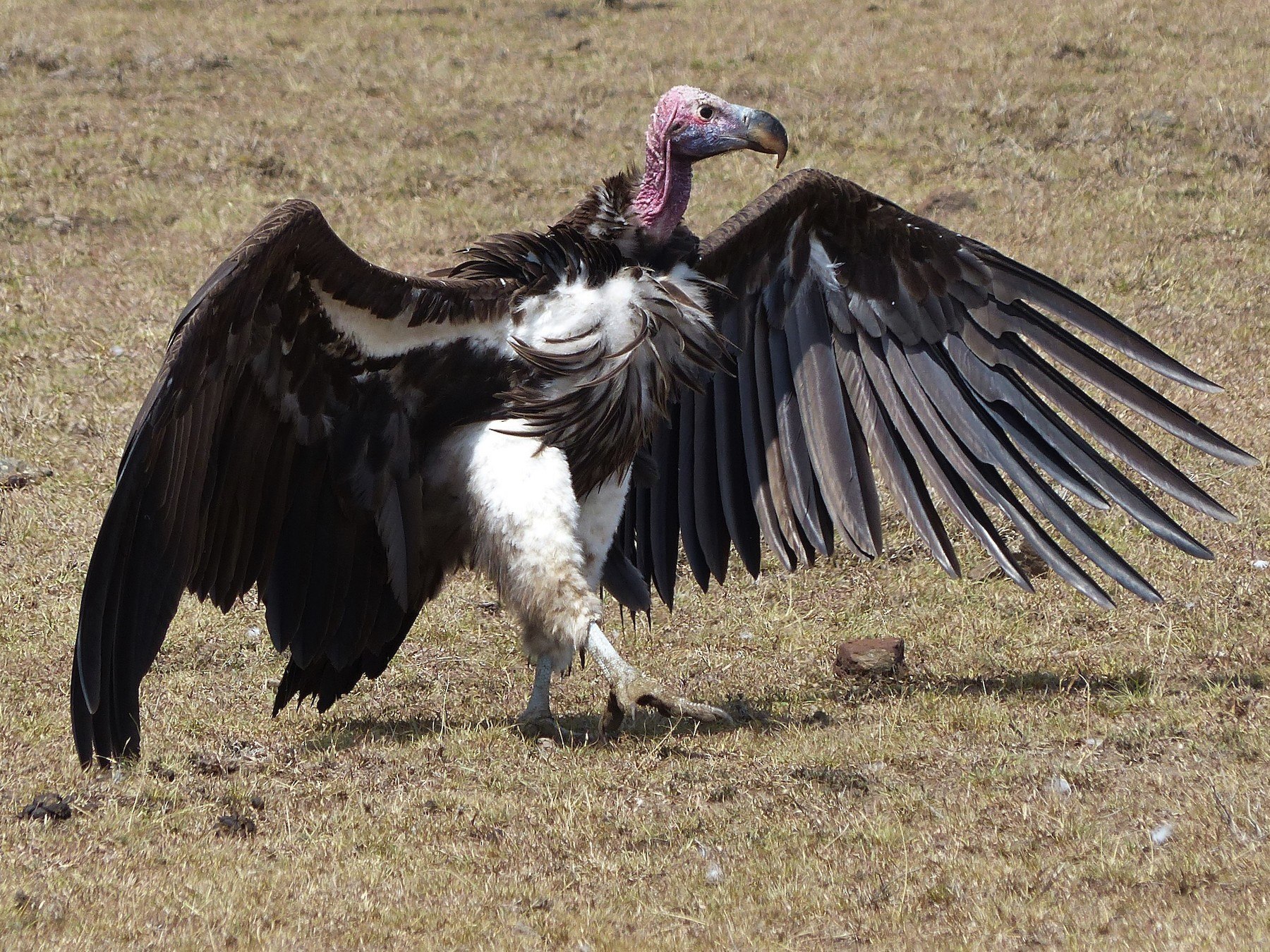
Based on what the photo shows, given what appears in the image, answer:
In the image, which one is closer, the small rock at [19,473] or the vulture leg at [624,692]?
the vulture leg at [624,692]

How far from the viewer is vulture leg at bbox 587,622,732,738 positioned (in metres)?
4.97

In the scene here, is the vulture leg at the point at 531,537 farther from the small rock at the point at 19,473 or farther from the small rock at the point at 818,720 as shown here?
the small rock at the point at 19,473

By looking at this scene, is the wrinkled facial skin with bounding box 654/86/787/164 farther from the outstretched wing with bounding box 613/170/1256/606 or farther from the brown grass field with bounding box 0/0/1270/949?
the brown grass field with bounding box 0/0/1270/949

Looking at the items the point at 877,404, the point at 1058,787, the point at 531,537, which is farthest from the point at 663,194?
the point at 1058,787

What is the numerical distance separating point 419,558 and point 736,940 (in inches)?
95.1

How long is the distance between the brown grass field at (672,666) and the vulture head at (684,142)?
5.75 ft

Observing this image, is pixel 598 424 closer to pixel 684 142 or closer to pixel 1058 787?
pixel 684 142

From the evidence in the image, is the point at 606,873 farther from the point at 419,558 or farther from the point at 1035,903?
Answer: the point at 419,558

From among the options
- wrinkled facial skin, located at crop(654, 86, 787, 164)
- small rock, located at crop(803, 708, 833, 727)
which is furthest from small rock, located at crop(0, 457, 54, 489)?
small rock, located at crop(803, 708, 833, 727)

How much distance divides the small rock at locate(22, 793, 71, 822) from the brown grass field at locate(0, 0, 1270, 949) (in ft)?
0.16

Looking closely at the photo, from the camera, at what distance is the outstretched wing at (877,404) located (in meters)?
5.75

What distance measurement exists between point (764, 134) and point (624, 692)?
2.17 metres

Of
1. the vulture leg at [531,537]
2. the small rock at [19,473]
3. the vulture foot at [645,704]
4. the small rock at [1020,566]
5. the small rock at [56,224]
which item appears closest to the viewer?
the vulture foot at [645,704]

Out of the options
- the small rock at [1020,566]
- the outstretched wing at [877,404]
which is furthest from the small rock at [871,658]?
the small rock at [1020,566]
